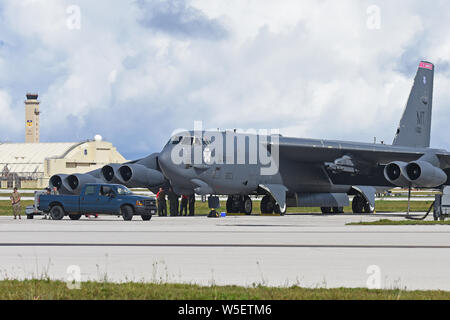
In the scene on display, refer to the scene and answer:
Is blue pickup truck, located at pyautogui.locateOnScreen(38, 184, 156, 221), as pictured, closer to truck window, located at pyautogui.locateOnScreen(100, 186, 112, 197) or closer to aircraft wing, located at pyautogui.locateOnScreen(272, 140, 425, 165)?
truck window, located at pyautogui.locateOnScreen(100, 186, 112, 197)

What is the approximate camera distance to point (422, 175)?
3784 centimetres

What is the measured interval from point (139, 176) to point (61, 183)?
4741 millimetres

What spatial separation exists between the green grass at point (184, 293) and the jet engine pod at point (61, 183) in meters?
29.2

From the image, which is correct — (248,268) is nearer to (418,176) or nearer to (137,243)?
(137,243)

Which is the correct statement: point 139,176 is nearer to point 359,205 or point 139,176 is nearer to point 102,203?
point 102,203

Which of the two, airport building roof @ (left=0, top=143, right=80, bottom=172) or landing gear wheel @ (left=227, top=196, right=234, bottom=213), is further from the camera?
airport building roof @ (left=0, top=143, right=80, bottom=172)

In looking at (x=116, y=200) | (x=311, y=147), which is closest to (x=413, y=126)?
(x=311, y=147)

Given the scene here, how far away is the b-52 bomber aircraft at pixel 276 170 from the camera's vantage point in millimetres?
37031

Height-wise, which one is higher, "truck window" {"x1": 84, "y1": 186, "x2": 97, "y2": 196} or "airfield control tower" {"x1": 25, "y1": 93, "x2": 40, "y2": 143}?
"airfield control tower" {"x1": 25, "y1": 93, "x2": 40, "y2": 143}

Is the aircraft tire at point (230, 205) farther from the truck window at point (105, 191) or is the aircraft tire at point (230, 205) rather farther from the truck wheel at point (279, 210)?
the truck window at point (105, 191)

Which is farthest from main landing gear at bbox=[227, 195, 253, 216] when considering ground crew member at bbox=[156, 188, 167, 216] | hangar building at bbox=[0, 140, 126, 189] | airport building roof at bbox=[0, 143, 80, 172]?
airport building roof at bbox=[0, 143, 80, 172]

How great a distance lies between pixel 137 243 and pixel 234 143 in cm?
2009

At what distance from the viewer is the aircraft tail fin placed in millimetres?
47375

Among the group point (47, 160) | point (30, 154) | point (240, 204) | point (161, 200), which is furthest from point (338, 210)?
point (30, 154)
